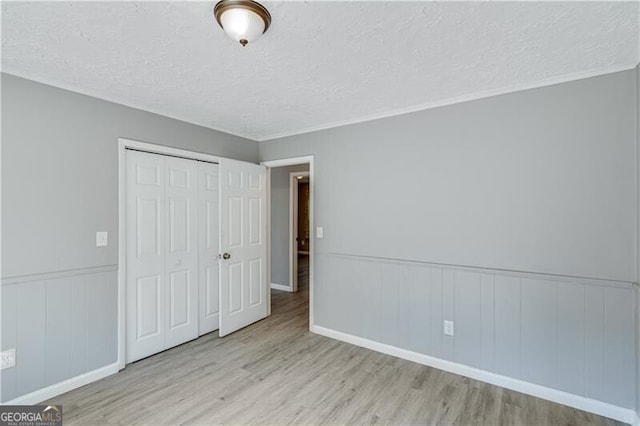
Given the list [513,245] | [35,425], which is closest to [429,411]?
[513,245]

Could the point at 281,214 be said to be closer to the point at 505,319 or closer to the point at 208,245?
the point at 208,245

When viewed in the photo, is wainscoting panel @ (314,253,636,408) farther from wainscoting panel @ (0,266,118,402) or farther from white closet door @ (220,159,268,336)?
wainscoting panel @ (0,266,118,402)

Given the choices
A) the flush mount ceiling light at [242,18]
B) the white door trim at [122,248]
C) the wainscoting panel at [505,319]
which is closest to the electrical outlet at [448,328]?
the wainscoting panel at [505,319]

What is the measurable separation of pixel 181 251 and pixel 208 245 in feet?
1.10

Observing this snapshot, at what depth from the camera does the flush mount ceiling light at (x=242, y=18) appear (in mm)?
1385

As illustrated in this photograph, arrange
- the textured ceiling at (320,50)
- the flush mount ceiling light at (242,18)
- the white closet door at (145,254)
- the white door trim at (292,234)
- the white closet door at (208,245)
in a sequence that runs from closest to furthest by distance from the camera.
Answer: the flush mount ceiling light at (242,18) → the textured ceiling at (320,50) → the white closet door at (145,254) → the white closet door at (208,245) → the white door trim at (292,234)

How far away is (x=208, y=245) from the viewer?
344 centimetres

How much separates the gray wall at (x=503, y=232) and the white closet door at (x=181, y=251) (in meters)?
1.57

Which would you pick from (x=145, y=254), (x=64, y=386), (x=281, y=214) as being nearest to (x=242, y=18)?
(x=145, y=254)

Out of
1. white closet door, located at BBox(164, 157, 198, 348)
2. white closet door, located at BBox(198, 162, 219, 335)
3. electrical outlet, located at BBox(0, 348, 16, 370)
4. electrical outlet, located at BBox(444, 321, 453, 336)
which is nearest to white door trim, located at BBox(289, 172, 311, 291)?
white closet door, located at BBox(198, 162, 219, 335)

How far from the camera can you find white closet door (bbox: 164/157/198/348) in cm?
305

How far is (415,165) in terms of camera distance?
286 cm

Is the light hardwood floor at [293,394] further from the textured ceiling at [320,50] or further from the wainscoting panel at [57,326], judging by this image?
the textured ceiling at [320,50]

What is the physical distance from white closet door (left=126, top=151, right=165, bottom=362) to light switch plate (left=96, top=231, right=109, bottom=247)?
0.58 feet
